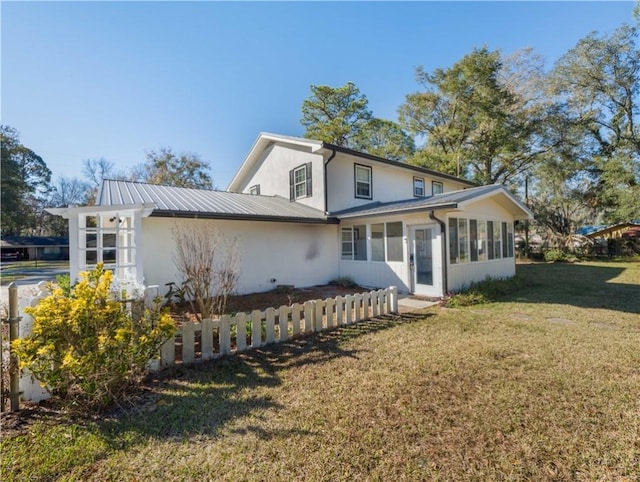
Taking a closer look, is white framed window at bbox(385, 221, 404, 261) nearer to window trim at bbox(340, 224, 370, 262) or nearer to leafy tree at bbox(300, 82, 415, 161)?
window trim at bbox(340, 224, 370, 262)

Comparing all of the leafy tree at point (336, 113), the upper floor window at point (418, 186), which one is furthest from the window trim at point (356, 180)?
the leafy tree at point (336, 113)

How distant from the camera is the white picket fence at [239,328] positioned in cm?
346

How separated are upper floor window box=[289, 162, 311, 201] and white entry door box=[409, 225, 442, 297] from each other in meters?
5.30

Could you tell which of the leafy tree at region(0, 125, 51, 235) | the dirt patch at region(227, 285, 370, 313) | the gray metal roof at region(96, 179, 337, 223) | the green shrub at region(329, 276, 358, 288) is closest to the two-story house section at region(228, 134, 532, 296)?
the green shrub at region(329, 276, 358, 288)

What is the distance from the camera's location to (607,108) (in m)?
23.2

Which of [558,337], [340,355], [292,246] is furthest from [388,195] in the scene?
[340,355]

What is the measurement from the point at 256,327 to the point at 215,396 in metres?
1.60

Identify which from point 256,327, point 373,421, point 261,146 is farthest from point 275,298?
point 261,146

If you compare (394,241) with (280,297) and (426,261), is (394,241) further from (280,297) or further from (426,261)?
(280,297)

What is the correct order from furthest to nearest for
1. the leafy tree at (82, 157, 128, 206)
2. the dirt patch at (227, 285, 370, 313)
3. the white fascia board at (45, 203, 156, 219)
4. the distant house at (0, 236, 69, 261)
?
the leafy tree at (82, 157, 128, 206) → the distant house at (0, 236, 69, 261) → the dirt patch at (227, 285, 370, 313) → the white fascia board at (45, 203, 156, 219)

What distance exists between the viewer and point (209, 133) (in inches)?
854

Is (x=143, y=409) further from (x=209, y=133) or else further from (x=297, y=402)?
(x=209, y=133)

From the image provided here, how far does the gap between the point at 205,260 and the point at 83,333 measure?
327 centimetres

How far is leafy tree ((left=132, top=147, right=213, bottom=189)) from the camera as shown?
3059cm
